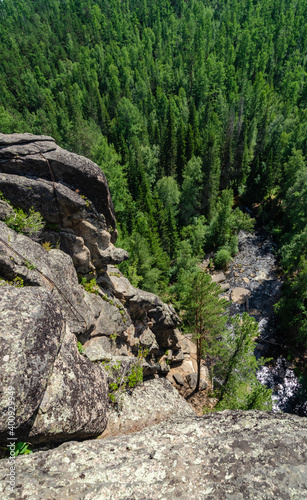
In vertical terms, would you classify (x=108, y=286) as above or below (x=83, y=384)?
below

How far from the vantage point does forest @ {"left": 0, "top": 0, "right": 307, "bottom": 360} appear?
132 ft

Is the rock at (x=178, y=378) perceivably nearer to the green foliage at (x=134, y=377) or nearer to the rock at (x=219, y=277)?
the green foliage at (x=134, y=377)

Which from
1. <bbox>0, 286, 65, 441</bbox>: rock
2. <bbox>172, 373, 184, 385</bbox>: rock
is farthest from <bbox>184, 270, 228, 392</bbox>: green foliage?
<bbox>0, 286, 65, 441</bbox>: rock

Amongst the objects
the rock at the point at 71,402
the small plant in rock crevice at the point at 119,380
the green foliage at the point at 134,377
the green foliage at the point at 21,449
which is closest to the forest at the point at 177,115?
the green foliage at the point at 134,377

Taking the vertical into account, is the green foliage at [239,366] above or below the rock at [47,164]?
below

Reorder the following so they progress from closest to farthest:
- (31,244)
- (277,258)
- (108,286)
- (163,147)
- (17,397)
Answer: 1. (17,397)
2. (31,244)
3. (108,286)
4. (277,258)
5. (163,147)

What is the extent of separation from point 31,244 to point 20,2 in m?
249

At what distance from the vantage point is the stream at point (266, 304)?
1089 inches

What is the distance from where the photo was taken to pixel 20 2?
566ft

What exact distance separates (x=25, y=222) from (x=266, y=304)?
35325 mm

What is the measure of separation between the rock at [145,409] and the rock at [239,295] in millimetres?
28855

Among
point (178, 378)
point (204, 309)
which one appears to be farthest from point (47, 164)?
point (178, 378)

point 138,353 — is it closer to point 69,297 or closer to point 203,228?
point 69,297

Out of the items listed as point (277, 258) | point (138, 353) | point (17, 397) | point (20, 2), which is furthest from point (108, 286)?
point (20, 2)
